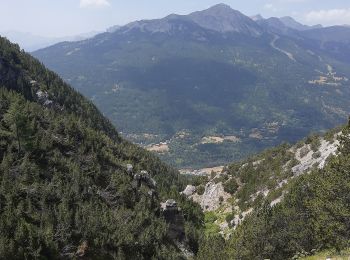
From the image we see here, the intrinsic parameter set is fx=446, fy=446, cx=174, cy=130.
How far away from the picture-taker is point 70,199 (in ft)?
207

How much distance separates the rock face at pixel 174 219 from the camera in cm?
7456

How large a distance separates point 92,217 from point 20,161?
15.0 meters

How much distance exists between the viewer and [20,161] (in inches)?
2589

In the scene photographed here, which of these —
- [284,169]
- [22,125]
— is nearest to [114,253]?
[22,125]

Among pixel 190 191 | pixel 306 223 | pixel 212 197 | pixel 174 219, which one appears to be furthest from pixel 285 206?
pixel 190 191

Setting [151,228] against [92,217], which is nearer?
[92,217]

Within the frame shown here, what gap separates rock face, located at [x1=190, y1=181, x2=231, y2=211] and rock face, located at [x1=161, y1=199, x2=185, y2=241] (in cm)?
1920

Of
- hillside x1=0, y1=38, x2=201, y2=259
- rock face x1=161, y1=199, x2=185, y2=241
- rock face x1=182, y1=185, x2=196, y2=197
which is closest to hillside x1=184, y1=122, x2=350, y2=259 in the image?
rock face x1=161, y1=199, x2=185, y2=241

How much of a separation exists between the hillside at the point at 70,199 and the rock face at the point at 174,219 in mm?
870

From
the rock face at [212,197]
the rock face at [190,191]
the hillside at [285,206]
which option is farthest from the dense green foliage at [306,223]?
the rock face at [190,191]

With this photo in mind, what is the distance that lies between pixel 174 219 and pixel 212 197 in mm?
24137

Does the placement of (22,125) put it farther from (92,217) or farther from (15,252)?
(15,252)

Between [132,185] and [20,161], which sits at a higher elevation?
[20,161]

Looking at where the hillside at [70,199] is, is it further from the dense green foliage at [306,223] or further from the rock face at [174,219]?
the dense green foliage at [306,223]
